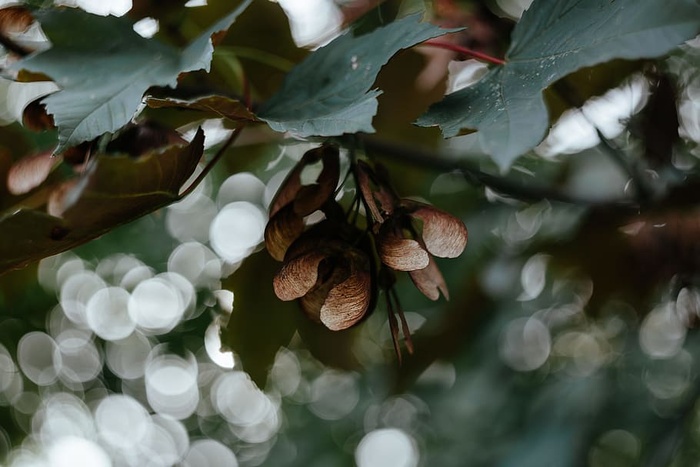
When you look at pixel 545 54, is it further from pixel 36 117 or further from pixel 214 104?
pixel 36 117

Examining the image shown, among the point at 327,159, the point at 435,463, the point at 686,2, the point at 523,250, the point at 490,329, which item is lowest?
the point at 435,463

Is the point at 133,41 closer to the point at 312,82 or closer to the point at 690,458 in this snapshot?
the point at 312,82

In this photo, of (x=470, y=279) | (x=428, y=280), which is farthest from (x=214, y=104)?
(x=470, y=279)

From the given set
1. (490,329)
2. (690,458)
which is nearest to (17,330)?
(490,329)

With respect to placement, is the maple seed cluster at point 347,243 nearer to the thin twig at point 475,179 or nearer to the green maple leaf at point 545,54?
the green maple leaf at point 545,54

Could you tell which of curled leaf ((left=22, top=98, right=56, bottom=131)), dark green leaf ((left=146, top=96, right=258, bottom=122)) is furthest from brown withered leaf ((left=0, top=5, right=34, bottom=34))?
dark green leaf ((left=146, top=96, right=258, bottom=122))

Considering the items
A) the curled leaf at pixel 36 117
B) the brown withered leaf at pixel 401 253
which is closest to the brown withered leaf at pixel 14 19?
the curled leaf at pixel 36 117
